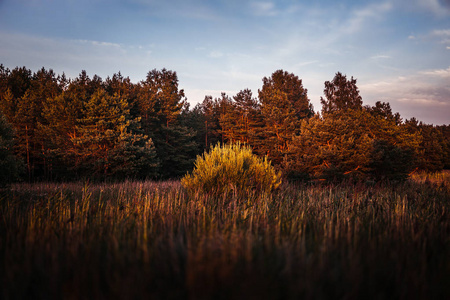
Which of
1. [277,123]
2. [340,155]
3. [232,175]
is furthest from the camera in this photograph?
[277,123]

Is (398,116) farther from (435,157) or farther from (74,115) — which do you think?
(74,115)

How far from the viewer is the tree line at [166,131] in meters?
14.2

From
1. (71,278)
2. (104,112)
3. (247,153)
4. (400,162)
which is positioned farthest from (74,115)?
(400,162)

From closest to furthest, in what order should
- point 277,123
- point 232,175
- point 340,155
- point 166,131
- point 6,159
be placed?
point 232,175
point 6,159
point 340,155
point 277,123
point 166,131

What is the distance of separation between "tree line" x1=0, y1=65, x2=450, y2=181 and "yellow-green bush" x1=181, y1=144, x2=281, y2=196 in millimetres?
6677

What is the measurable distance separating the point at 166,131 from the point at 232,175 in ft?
71.7

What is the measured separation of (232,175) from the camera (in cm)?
632

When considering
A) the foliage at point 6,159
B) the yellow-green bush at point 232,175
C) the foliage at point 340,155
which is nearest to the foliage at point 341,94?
the foliage at point 340,155

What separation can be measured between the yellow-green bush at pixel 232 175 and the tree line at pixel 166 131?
6.68 meters

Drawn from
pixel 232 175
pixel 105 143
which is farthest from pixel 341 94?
pixel 105 143

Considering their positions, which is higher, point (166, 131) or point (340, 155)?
point (166, 131)

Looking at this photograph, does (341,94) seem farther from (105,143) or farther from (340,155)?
(105,143)

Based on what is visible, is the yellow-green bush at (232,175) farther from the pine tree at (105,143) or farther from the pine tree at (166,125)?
the pine tree at (166,125)

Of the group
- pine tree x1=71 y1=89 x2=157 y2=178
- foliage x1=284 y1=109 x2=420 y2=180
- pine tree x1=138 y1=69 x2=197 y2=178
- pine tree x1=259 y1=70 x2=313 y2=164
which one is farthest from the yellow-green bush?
pine tree x1=138 y1=69 x2=197 y2=178
